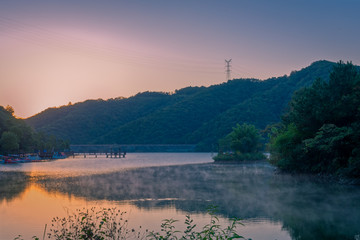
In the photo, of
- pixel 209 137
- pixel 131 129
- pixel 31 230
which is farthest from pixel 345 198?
pixel 131 129

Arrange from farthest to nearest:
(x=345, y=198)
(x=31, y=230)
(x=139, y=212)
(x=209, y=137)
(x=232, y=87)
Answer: (x=232, y=87)
(x=209, y=137)
(x=345, y=198)
(x=139, y=212)
(x=31, y=230)

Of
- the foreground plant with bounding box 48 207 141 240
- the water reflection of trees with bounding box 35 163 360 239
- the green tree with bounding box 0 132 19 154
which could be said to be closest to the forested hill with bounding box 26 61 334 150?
the green tree with bounding box 0 132 19 154

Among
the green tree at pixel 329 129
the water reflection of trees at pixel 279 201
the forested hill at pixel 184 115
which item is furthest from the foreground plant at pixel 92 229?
the forested hill at pixel 184 115

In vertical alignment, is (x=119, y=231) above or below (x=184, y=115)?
below

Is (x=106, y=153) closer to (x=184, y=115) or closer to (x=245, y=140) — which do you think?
(x=184, y=115)

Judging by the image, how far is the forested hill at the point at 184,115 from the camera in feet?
441

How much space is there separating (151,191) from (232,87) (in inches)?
5627

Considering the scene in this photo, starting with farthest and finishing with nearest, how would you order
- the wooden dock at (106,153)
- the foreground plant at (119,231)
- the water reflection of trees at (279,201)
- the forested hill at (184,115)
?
1. the forested hill at (184,115)
2. the wooden dock at (106,153)
3. the water reflection of trees at (279,201)
4. the foreground plant at (119,231)

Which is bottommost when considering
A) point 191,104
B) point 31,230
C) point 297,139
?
point 31,230

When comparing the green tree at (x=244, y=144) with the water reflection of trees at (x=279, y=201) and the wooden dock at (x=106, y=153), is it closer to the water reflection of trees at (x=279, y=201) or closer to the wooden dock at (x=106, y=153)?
the water reflection of trees at (x=279, y=201)

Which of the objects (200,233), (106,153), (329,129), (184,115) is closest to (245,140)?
(329,129)

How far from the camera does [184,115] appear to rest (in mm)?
164500

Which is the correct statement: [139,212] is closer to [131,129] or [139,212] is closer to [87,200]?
[87,200]

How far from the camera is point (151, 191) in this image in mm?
27547
